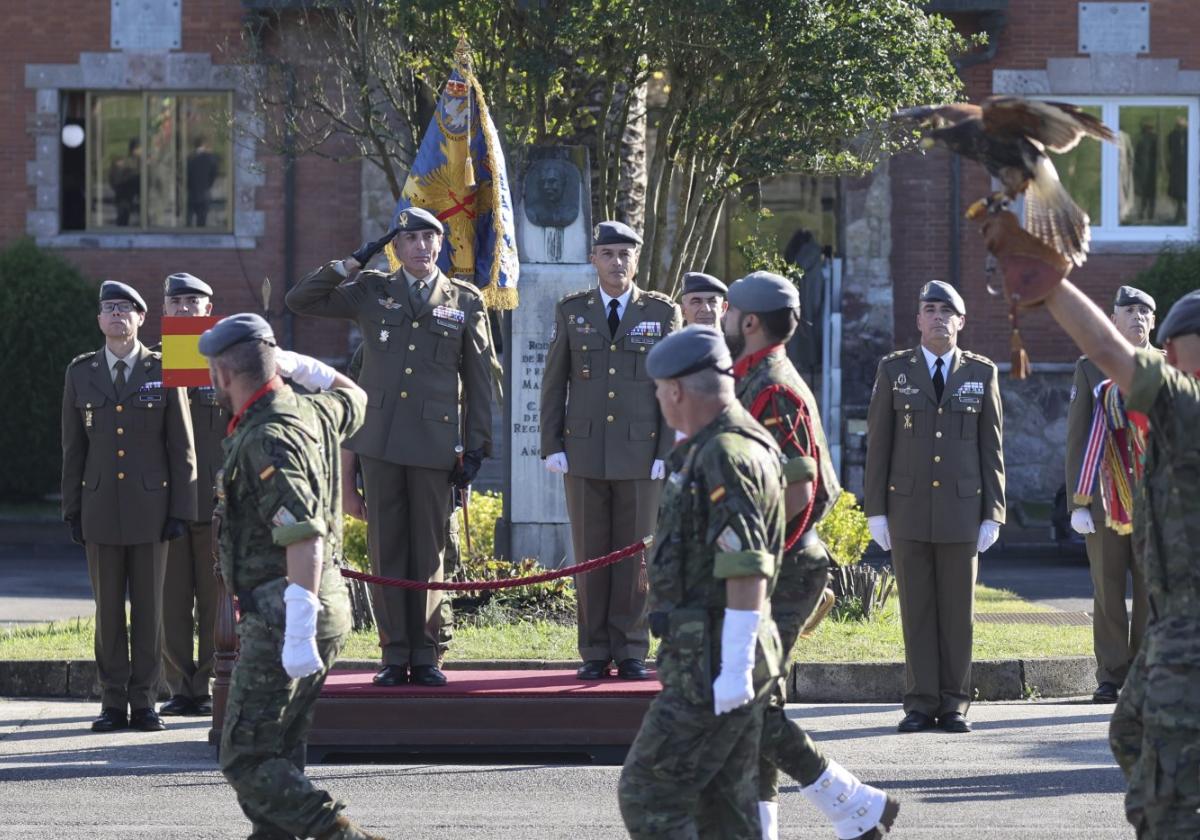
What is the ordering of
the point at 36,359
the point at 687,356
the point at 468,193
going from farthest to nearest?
the point at 36,359, the point at 468,193, the point at 687,356

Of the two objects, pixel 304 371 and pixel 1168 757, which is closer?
pixel 1168 757

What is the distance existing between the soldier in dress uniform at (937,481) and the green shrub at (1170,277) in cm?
1294

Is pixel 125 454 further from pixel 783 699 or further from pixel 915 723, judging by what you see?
pixel 783 699

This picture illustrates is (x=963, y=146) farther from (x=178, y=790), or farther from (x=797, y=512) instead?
(x=178, y=790)

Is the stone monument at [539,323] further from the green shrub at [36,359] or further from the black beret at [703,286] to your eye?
the green shrub at [36,359]

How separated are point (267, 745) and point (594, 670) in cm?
347

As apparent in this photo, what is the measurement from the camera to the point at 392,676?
918cm

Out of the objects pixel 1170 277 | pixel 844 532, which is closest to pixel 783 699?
pixel 844 532

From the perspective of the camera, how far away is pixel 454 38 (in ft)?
51.2

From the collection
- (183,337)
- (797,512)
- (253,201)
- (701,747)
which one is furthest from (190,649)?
(253,201)

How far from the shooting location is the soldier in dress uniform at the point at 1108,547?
10.9m

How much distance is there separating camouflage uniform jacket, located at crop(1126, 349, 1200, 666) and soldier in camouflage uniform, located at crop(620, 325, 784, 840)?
3.59 feet

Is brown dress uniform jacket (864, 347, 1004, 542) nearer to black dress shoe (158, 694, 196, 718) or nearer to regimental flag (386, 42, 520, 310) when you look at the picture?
regimental flag (386, 42, 520, 310)

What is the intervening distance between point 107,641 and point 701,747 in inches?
212
